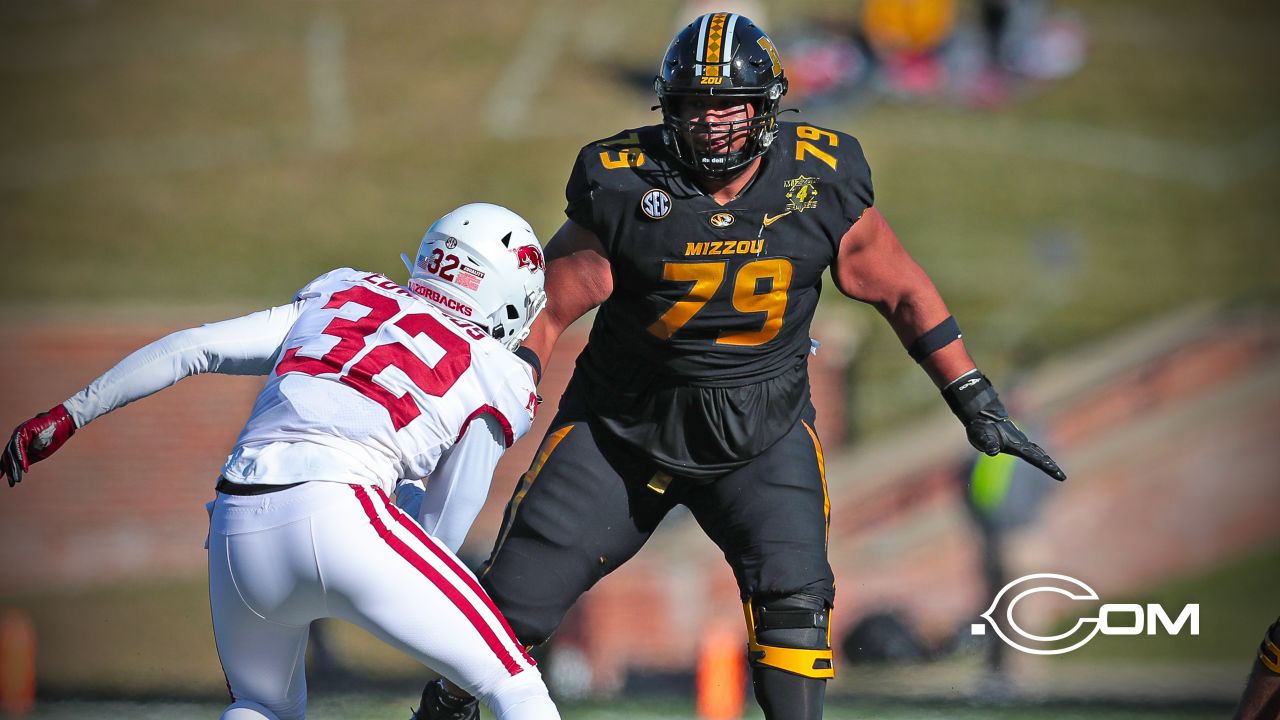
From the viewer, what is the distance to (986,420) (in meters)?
3.75

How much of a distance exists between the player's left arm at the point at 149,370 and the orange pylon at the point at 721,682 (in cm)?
260

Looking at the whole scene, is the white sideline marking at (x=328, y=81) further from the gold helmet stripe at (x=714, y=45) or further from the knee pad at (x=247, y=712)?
the knee pad at (x=247, y=712)

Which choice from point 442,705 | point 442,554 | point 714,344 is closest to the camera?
point 442,554

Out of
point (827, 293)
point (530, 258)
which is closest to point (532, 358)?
point (530, 258)

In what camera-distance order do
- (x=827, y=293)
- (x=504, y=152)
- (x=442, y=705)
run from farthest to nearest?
(x=504, y=152) < (x=827, y=293) < (x=442, y=705)

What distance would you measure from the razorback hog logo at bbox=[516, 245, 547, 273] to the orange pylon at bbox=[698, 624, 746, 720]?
236cm

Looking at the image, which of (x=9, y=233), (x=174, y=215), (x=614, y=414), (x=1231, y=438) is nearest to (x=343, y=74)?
(x=174, y=215)

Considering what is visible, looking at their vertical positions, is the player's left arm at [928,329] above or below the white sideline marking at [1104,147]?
below

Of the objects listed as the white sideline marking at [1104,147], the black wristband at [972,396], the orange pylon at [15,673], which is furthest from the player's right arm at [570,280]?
the white sideline marking at [1104,147]

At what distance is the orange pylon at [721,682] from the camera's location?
5367mm

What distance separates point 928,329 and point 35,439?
6.93 feet

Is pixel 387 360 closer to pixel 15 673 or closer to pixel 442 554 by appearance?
pixel 442 554

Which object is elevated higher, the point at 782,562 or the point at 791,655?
the point at 782,562

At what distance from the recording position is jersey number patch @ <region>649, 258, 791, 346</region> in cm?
345
